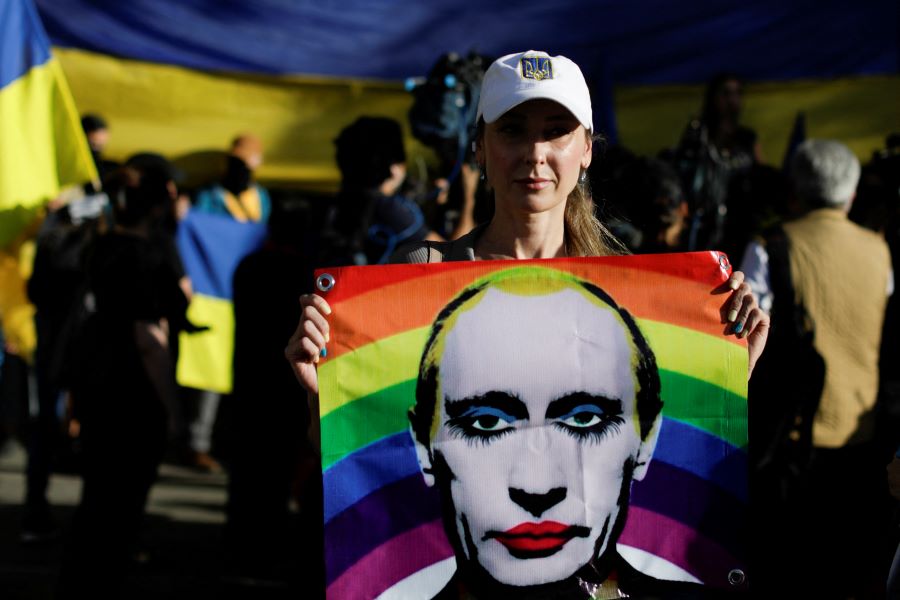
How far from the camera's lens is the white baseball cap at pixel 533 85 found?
8.57ft

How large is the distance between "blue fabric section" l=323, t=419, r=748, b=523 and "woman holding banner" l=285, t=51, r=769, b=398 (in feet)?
0.59

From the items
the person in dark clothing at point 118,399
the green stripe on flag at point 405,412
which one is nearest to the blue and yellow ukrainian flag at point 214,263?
the person in dark clothing at point 118,399

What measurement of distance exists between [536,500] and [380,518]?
31 centimetres

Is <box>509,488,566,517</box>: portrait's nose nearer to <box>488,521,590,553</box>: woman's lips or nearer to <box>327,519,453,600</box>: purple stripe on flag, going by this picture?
<box>488,521,590,553</box>: woman's lips

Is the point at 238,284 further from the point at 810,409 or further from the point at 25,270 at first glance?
the point at 25,270

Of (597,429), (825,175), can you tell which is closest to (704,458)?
(597,429)

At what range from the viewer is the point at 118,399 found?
4.76 m

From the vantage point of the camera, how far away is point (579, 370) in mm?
2525

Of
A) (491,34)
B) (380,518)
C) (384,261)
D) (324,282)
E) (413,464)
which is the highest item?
A: (491,34)

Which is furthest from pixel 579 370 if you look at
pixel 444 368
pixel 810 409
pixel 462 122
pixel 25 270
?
pixel 25 270

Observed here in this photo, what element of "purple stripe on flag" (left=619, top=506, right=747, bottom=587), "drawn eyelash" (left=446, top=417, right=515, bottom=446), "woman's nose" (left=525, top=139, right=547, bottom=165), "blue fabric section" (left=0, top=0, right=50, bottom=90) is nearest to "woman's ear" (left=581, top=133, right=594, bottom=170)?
"woman's nose" (left=525, top=139, right=547, bottom=165)

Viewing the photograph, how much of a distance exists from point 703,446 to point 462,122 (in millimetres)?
2687

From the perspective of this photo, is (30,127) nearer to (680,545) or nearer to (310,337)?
(310,337)

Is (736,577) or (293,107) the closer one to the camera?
(736,577)
